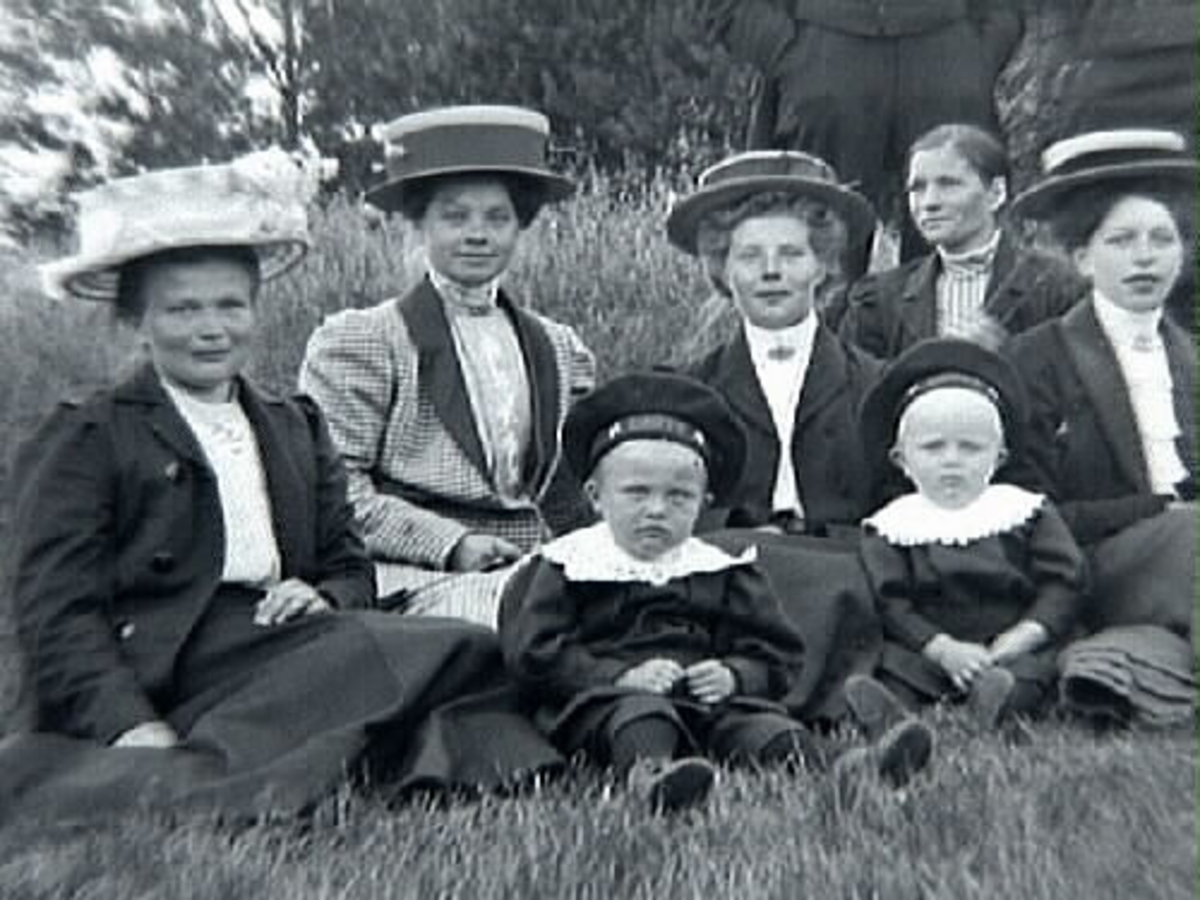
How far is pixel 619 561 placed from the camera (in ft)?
15.4

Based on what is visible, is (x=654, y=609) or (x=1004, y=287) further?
(x=1004, y=287)

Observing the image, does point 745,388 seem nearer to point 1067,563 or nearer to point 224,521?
point 1067,563

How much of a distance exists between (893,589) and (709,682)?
75 cm

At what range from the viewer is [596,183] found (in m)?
11.3

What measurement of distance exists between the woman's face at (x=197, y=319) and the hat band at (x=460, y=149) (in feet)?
3.56

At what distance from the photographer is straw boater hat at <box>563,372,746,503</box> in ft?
15.5

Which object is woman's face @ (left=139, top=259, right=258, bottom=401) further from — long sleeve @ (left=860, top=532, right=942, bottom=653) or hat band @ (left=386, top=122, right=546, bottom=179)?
long sleeve @ (left=860, top=532, right=942, bottom=653)

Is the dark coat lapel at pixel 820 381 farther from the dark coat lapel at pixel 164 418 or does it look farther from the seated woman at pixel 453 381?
the dark coat lapel at pixel 164 418

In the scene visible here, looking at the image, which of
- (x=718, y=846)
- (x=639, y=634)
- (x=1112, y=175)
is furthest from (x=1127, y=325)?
(x=718, y=846)

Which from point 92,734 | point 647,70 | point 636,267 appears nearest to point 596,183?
point 636,267

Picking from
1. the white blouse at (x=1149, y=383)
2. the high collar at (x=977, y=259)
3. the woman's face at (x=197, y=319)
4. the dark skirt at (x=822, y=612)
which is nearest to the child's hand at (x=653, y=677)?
the dark skirt at (x=822, y=612)

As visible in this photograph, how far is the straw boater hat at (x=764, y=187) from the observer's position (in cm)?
577

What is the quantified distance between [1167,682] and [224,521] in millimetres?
2264

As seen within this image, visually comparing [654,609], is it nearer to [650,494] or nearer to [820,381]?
[650,494]
